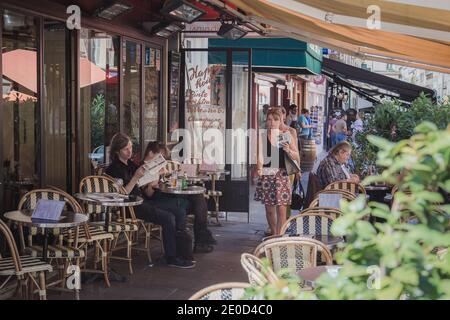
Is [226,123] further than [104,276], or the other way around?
[226,123]

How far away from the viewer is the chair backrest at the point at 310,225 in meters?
4.91

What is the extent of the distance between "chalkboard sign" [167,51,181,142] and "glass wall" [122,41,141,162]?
864mm

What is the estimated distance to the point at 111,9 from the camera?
716 centimetres

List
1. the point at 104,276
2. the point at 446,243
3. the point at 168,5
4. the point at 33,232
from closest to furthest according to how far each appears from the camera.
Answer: the point at 446,243, the point at 33,232, the point at 104,276, the point at 168,5

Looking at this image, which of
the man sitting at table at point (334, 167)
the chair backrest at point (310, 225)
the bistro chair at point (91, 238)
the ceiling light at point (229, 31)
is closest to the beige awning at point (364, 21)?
the ceiling light at point (229, 31)

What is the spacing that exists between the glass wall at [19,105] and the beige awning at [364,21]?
2.10 meters

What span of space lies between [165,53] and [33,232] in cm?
479

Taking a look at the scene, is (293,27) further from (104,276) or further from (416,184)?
(416,184)

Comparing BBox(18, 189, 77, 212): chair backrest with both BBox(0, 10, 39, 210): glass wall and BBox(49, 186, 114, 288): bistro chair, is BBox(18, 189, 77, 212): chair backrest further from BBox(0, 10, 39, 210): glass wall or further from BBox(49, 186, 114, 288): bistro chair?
BBox(0, 10, 39, 210): glass wall

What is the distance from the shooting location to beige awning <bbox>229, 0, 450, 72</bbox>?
193 inches

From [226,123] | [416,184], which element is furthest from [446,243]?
[226,123]

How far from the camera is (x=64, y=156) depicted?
723 cm

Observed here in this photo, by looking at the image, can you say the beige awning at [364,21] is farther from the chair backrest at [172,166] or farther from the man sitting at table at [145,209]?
the chair backrest at [172,166]

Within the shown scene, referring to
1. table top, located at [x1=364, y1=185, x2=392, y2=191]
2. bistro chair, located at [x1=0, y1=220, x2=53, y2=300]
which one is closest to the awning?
table top, located at [x1=364, y1=185, x2=392, y2=191]
